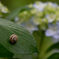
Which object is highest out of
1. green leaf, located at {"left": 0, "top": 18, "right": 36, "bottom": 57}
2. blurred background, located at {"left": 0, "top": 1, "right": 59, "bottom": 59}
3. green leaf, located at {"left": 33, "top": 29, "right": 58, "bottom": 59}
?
blurred background, located at {"left": 0, "top": 1, "right": 59, "bottom": 59}

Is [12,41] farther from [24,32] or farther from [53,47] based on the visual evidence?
[53,47]

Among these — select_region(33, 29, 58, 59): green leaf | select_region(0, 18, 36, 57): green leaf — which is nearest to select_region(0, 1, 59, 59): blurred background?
select_region(33, 29, 58, 59): green leaf

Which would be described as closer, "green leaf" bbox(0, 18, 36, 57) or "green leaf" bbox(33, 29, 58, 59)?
"green leaf" bbox(0, 18, 36, 57)

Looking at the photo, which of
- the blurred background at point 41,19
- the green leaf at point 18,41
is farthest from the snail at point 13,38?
the blurred background at point 41,19

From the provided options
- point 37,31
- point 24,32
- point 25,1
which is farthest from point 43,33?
point 25,1

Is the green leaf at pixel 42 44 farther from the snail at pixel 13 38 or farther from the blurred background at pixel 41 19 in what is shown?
the snail at pixel 13 38

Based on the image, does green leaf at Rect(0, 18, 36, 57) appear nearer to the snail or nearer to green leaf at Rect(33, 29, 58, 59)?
the snail

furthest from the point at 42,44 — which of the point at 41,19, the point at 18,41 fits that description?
the point at 18,41

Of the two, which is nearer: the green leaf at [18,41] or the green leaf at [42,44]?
the green leaf at [18,41]
